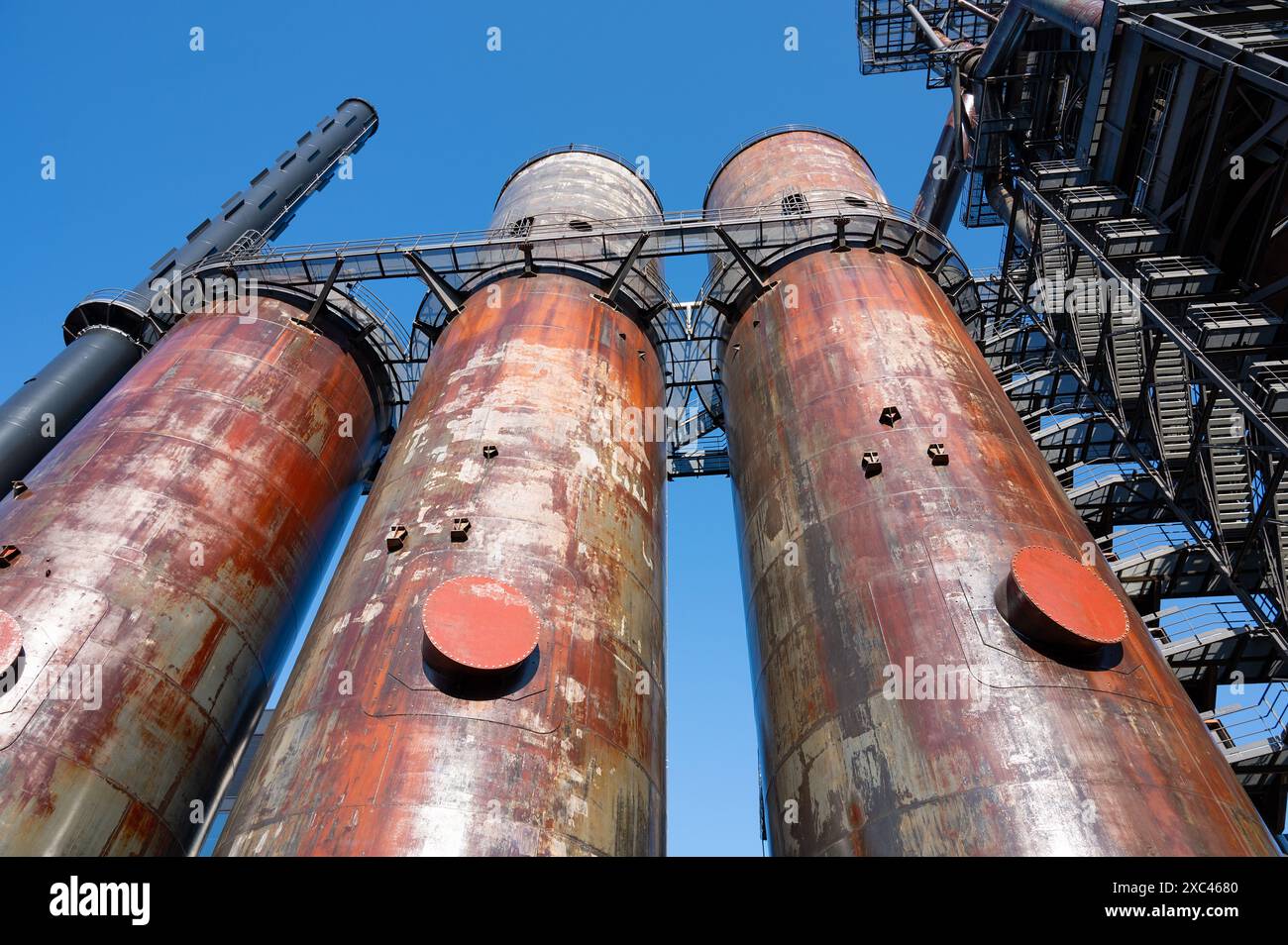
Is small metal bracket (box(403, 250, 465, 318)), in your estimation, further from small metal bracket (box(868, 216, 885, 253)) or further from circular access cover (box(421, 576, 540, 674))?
circular access cover (box(421, 576, 540, 674))

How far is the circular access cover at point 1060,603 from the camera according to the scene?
436 inches

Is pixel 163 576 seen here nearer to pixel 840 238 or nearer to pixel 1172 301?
pixel 840 238

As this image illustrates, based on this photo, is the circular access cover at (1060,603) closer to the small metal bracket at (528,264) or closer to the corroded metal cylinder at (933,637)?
the corroded metal cylinder at (933,637)

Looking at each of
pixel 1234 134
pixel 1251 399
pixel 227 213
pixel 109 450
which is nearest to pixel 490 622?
pixel 109 450

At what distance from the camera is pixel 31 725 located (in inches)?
512

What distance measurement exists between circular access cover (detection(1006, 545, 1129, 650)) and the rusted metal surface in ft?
44.9

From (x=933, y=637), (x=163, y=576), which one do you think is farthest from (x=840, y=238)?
(x=163, y=576)

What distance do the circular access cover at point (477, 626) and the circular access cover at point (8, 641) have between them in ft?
21.1

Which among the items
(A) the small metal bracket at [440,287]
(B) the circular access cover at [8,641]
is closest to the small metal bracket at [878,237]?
(A) the small metal bracket at [440,287]

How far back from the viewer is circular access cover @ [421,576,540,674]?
11.3 m

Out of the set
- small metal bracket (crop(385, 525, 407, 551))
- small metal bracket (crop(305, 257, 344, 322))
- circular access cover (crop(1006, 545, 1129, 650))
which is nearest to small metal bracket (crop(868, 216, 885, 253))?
circular access cover (crop(1006, 545, 1129, 650))

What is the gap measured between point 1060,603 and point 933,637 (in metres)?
1.66
